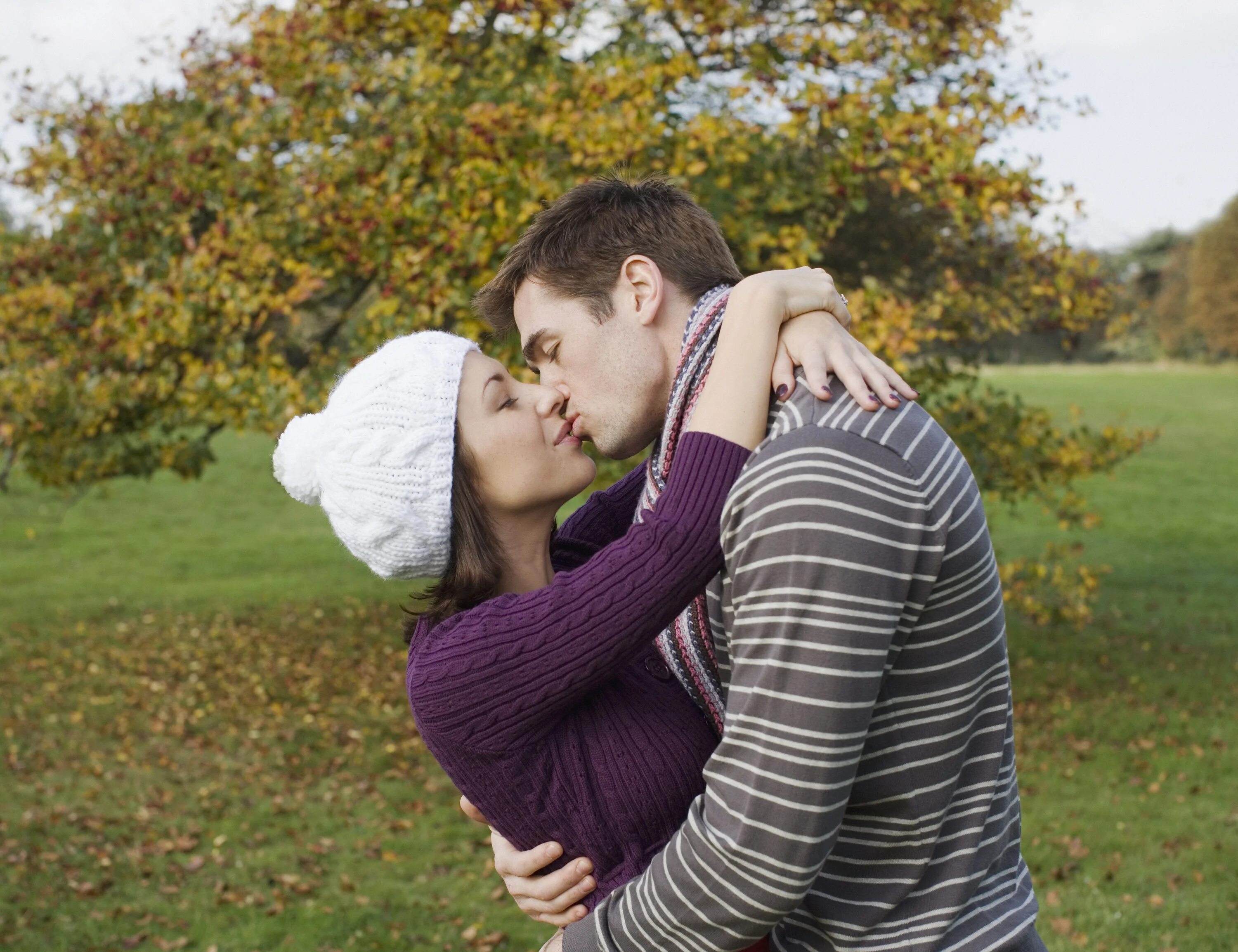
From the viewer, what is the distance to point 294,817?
24.6ft

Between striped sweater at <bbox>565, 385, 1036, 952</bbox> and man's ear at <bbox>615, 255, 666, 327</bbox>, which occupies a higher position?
man's ear at <bbox>615, 255, 666, 327</bbox>

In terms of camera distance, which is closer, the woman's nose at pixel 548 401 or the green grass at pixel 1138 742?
the woman's nose at pixel 548 401

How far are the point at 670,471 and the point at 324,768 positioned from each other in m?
7.15

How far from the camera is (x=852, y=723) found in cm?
150

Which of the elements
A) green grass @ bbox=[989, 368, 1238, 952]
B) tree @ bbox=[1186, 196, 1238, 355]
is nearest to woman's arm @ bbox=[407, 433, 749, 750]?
green grass @ bbox=[989, 368, 1238, 952]

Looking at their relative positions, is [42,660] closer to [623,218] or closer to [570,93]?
[570,93]

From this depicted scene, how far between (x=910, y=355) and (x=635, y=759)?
7.56 meters

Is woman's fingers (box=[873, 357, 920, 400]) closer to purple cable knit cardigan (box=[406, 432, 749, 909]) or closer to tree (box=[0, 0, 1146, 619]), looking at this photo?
purple cable knit cardigan (box=[406, 432, 749, 909])

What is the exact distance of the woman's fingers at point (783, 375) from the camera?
1.77 m

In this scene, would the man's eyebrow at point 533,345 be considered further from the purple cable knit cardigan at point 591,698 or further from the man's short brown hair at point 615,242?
the purple cable knit cardigan at point 591,698

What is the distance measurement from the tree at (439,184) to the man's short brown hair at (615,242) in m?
3.89

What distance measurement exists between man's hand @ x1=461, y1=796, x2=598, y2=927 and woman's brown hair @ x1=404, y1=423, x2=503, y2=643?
Answer: 0.44 metres

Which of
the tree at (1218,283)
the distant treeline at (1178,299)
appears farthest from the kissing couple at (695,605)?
the tree at (1218,283)

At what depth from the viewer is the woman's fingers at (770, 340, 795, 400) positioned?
177cm
